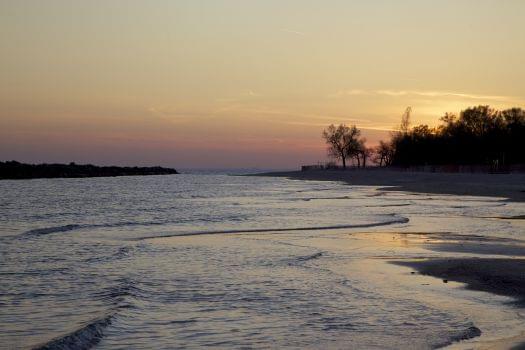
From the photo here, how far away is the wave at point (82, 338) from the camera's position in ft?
24.5

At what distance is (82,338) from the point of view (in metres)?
7.82

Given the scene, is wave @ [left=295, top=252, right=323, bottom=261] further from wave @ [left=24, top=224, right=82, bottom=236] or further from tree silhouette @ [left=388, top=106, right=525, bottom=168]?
tree silhouette @ [left=388, top=106, right=525, bottom=168]

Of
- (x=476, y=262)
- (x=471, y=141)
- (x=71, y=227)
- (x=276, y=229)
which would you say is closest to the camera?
(x=476, y=262)

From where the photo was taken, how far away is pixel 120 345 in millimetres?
7551

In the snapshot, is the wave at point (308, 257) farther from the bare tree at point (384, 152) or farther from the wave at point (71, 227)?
the bare tree at point (384, 152)

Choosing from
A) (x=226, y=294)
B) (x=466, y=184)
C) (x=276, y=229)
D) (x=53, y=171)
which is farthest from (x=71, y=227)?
(x=53, y=171)

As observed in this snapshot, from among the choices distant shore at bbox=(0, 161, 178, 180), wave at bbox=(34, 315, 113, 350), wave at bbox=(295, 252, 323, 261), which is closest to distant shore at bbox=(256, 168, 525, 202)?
wave at bbox=(295, 252, 323, 261)

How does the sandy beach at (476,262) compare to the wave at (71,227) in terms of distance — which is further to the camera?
the wave at (71,227)

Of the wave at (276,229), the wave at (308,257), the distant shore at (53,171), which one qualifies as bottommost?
the wave at (308,257)

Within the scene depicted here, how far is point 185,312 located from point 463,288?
190 inches

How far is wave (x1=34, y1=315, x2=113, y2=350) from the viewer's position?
746 centimetres

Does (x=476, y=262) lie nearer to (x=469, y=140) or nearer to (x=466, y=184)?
(x=466, y=184)

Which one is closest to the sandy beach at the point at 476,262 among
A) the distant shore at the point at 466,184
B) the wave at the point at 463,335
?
the wave at the point at 463,335

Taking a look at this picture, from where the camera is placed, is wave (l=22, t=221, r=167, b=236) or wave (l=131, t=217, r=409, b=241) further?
wave (l=22, t=221, r=167, b=236)
